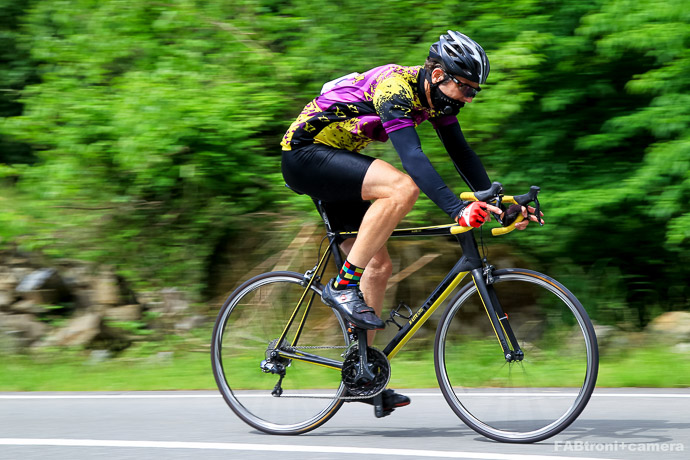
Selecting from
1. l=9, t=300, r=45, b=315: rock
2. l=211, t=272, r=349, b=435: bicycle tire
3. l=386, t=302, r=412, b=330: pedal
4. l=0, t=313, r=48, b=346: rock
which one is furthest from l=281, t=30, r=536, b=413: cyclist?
l=9, t=300, r=45, b=315: rock

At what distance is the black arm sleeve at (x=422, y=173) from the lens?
409 cm

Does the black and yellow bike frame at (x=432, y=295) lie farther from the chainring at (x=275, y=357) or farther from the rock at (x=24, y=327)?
the rock at (x=24, y=327)

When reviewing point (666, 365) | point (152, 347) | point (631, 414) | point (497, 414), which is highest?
point (497, 414)

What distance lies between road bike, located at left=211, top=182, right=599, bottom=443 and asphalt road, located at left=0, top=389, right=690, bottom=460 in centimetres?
15

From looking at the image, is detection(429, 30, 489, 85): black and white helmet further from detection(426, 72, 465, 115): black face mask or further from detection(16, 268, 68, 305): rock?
detection(16, 268, 68, 305): rock

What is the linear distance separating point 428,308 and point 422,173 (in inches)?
31.1

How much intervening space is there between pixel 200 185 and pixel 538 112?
3.35 metres

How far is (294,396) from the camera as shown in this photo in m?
4.87

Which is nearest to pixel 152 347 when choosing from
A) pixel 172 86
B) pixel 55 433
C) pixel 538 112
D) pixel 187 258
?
pixel 187 258

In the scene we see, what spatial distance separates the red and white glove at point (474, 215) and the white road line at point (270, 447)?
1.07 meters

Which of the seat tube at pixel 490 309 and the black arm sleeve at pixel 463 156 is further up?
the black arm sleeve at pixel 463 156

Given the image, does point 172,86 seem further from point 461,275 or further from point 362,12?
point 461,275

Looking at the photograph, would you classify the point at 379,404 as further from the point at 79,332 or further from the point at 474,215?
the point at 79,332

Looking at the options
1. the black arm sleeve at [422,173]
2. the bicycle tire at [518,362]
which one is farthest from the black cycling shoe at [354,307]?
the black arm sleeve at [422,173]
